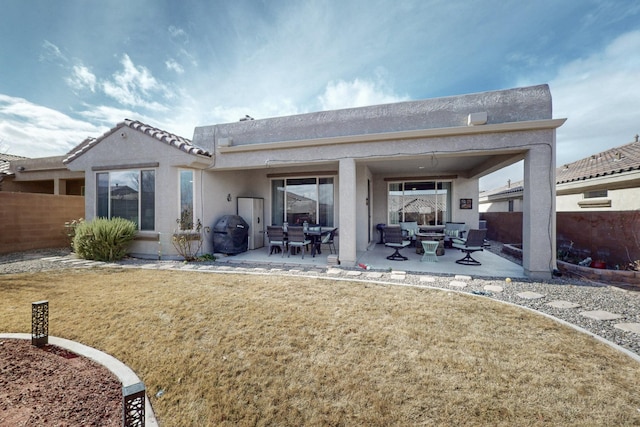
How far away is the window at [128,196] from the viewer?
9.86 m

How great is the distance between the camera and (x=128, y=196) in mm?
10164

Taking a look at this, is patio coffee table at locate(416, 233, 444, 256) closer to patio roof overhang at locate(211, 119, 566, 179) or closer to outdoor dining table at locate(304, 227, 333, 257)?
patio roof overhang at locate(211, 119, 566, 179)

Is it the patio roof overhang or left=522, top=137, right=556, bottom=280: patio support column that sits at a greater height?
the patio roof overhang

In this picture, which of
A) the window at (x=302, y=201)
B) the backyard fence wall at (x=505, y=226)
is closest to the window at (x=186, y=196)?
the window at (x=302, y=201)

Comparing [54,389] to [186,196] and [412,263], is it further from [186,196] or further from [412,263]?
[412,263]

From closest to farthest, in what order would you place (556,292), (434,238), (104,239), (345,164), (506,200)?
1. (556,292)
2. (345,164)
3. (104,239)
4. (434,238)
5. (506,200)

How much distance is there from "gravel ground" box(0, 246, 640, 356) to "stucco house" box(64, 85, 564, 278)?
3.23 feet

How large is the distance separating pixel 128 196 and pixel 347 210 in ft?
28.7

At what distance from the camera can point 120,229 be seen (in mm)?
9367

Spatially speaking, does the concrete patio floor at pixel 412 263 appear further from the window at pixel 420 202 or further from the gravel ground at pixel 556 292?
the window at pixel 420 202

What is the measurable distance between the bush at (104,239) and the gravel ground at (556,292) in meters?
0.88

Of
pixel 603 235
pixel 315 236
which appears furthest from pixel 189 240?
pixel 603 235

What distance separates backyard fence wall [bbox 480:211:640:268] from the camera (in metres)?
7.20

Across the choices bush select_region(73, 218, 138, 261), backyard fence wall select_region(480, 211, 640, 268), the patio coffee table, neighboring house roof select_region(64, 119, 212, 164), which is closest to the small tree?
bush select_region(73, 218, 138, 261)
